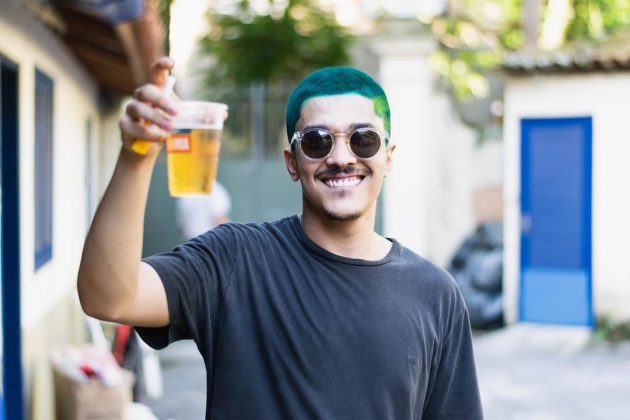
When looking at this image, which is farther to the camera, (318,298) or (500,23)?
(500,23)

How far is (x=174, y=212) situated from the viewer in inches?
435

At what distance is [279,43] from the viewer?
54.2 feet

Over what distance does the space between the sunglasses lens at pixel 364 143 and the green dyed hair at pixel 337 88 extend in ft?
0.24

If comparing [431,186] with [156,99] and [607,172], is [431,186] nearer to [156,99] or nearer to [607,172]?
[607,172]

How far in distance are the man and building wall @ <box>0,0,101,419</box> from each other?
3.04 metres

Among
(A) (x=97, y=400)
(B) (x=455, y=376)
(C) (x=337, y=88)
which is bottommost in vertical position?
(A) (x=97, y=400)

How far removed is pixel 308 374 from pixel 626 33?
993 cm

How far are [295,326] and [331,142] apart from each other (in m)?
0.43

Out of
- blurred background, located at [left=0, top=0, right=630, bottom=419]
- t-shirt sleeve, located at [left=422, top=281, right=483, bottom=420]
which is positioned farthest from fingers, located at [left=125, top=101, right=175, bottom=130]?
blurred background, located at [left=0, top=0, right=630, bottom=419]

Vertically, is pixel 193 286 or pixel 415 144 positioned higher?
pixel 415 144

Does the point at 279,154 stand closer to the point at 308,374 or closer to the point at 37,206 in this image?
the point at 37,206

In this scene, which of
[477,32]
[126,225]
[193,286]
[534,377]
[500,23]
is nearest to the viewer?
[126,225]

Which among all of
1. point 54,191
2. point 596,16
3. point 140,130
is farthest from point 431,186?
point 140,130

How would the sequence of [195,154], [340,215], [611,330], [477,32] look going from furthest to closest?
1. [477,32]
2. [611,330]
3. [195,154]
4. [340,215]
